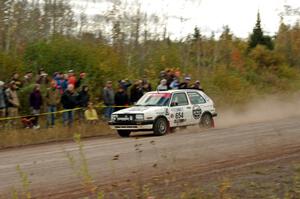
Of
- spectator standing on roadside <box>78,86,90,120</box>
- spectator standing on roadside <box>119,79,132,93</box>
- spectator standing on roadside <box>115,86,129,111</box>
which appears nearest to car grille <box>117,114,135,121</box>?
spectator standing on roadside <box>78,86,90,120</box>

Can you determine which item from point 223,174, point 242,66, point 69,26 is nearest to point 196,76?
point 69,26

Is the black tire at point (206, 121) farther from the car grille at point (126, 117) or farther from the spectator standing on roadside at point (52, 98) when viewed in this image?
the spectator standing on roadside at point (52, 98)

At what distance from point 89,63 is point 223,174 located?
17896mm

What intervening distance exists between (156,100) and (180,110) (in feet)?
3.17

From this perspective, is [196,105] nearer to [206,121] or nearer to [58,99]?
[206,121]

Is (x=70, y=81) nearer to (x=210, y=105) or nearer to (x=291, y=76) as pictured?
(x=210, y=105)

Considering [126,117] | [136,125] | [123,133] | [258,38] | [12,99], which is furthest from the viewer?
[258,38]

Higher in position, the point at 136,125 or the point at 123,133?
the point at 136,125

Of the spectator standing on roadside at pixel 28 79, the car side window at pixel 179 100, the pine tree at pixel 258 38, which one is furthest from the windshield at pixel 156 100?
the pine tree at pixel 258 38

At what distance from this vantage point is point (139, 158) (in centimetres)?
1384

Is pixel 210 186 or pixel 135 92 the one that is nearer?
pixel 210 186

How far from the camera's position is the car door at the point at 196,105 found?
23.1 m

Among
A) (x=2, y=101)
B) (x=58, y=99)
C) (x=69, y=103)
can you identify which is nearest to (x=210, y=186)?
(x=2, y=101)

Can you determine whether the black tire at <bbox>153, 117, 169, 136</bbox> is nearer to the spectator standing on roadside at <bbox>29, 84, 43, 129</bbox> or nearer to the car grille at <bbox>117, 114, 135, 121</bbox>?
the car grille at <bbox>117, 114, 135, 121</bbox>
